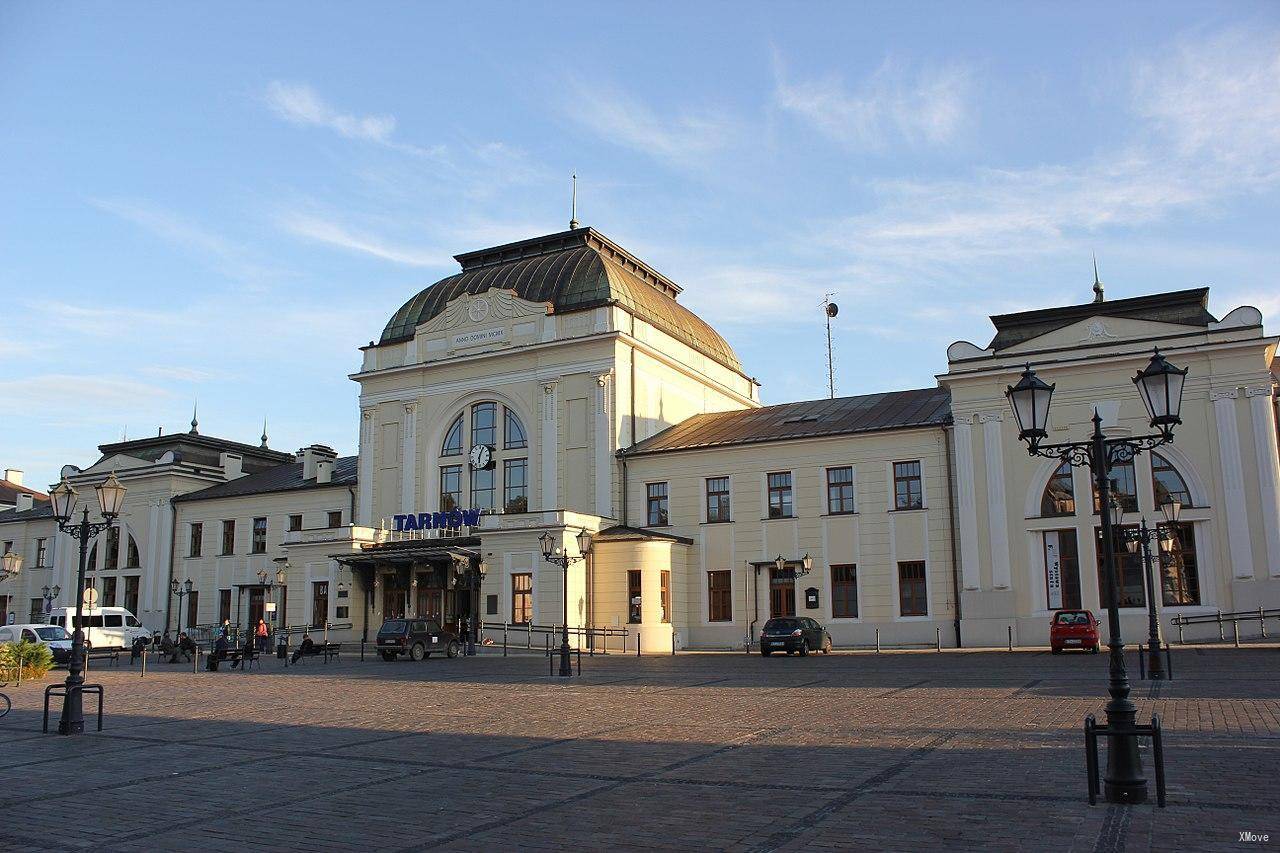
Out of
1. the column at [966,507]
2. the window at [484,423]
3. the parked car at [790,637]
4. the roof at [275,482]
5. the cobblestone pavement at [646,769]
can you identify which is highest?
the window at [484,423]

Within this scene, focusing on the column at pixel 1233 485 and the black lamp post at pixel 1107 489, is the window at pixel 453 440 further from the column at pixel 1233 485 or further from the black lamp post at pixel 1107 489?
the black lamp post at pixel 1107 489

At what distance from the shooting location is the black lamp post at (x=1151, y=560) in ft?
69.6

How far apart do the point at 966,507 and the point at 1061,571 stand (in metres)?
3.92

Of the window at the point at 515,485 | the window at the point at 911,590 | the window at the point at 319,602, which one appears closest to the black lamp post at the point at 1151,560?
the window at the point at 911,590

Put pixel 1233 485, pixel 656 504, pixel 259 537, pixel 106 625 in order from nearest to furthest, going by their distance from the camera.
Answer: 1. pixel 1233 485
2. pixel 656 504
3. pixel 106 625
4. pixel 259 537

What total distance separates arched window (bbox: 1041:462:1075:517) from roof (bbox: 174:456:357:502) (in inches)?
1305

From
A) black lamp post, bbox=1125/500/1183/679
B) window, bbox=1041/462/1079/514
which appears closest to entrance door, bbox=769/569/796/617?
window, bbox=1041/462/1079/514

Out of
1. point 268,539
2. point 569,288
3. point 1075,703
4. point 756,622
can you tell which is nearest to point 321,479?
point 268,539

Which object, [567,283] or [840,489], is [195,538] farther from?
[840,489]

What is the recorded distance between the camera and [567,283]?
163 ft

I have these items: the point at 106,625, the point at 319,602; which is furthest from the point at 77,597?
the point at 106,625

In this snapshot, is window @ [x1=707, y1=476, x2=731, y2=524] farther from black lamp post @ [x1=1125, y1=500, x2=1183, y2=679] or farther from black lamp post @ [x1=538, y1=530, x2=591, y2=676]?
black lamp post @ [x1=1125, y1=500, x2=1183, y2=679]

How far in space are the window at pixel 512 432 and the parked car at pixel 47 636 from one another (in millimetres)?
19413

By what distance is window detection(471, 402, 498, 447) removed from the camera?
4966cm
